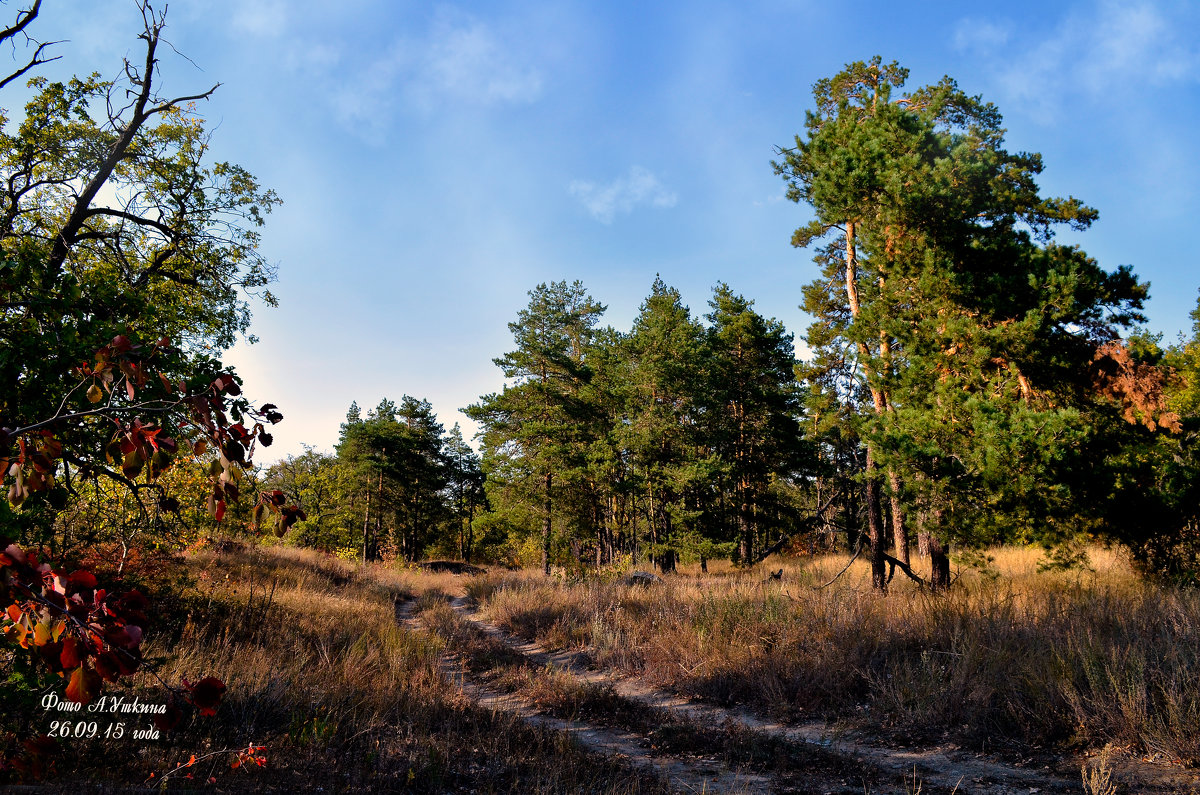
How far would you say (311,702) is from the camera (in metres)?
5.27

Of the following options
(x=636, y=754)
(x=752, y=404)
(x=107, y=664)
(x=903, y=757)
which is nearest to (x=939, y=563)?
(x=903, y=757)

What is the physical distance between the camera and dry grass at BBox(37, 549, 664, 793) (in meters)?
3.91

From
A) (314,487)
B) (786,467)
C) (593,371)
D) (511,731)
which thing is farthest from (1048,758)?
(314,487)

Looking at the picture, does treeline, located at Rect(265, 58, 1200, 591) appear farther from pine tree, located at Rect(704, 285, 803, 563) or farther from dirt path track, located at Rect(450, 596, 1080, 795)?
pine tree, located at Rect(704, 285, 803, 563)

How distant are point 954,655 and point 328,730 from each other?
21.1 ft

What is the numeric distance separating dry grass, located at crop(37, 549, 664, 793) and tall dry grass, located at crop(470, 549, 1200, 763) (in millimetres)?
2958

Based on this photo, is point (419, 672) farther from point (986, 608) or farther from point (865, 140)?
point (865, 140)

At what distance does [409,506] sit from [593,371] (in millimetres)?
21822

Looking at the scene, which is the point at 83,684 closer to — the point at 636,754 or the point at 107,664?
the point at 107,664

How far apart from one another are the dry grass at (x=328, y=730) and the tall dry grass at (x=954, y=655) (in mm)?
2958

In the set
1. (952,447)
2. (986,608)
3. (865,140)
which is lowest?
(986,608)

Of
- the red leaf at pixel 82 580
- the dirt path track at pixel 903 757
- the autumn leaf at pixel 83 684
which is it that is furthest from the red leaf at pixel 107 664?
the dirt path track at pixel 903 757

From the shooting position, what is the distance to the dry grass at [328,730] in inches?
154

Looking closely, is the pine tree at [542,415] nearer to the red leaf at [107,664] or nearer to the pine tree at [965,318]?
the pine tree at [965,318]
